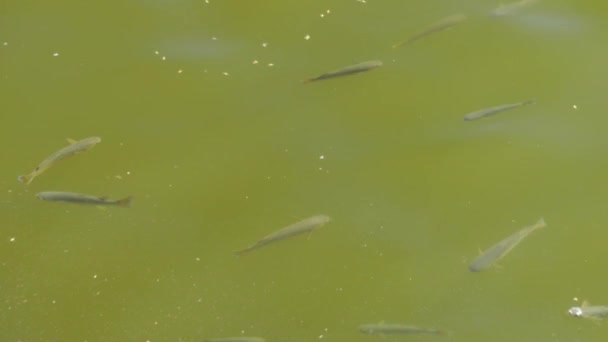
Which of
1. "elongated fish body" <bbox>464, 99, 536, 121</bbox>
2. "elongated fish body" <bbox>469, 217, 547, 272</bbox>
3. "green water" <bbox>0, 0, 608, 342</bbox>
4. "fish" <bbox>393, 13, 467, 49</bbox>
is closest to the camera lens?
"green water" <bbox>0, 0, 608, 342</bbox>

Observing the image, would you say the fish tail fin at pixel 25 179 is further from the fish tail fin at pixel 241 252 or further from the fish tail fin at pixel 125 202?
the fish tail fin at pixel 241 252

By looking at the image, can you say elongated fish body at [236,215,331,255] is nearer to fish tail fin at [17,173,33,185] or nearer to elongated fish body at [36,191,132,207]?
elongated fish body at [36,191,132,207]

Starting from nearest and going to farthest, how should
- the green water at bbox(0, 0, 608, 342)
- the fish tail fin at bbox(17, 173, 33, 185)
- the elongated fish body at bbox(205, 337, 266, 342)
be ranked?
the elongated fish body at bbox(205, 337, 266, 342)
the green water at bbox(0, 0, 608, 342)
the fish tail fin at bbox(17, 173, 33, 185)

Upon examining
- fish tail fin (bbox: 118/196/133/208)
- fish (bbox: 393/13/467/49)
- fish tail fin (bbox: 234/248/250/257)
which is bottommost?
fish tail fin (bbox: 234/248/250/257)

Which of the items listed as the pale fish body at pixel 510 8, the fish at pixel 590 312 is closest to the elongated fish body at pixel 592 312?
the fish at pixel 590 312

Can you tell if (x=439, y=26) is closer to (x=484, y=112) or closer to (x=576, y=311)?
(x=484, y=112)

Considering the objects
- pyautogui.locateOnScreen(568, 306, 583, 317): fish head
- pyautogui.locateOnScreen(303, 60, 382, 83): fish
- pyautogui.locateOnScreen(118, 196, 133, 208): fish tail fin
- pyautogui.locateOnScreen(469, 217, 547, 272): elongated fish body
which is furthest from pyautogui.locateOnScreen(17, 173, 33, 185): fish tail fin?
pyautogui.locateOnScreen(568, 306, 583, 317): fish head

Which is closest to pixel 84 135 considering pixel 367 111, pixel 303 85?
pixel 303 85

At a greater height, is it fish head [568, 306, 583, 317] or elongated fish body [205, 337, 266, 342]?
elongated fish body [205, 337, 266, 342]
